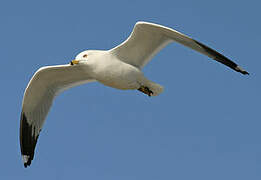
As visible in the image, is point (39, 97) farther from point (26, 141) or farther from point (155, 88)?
point (155, 88)

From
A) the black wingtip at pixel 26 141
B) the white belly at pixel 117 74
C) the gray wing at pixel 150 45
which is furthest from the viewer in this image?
the black wingtip at pixel 26 141

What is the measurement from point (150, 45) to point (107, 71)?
870 millimetres

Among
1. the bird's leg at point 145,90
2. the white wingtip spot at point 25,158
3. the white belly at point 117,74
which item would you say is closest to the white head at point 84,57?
the white belly at point 117,74

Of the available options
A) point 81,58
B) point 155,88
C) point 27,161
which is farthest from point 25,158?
point 155,88

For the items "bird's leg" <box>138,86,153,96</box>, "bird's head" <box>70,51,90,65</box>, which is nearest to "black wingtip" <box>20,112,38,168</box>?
"bird's head" <box>70,51,90,65</box>

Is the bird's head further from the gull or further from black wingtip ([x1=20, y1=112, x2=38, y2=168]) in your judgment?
black wingtip ([x1=20, y1=112, x2=38, y2=168])

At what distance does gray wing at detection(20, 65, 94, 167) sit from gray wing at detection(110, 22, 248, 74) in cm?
104

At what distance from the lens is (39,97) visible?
10.2m

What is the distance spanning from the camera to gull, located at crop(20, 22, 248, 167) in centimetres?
891

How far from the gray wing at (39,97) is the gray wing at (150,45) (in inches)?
41.0

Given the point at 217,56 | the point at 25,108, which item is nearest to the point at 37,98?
the point at 25,108

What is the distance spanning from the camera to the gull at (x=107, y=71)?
8914 millimetres

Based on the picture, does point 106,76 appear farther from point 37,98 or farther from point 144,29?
point 37,98

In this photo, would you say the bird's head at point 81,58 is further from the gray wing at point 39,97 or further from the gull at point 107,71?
the gray wing at point 39,97
